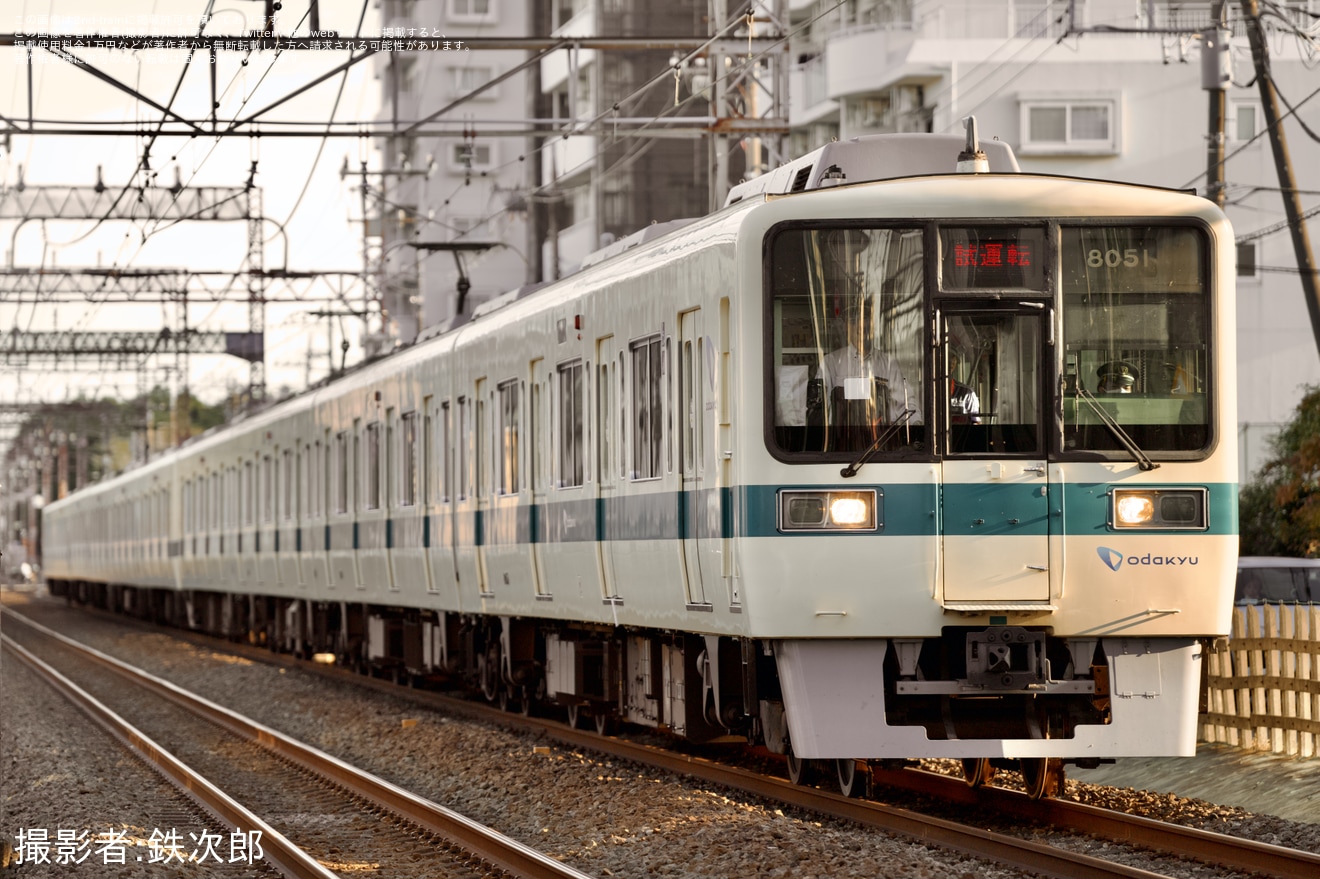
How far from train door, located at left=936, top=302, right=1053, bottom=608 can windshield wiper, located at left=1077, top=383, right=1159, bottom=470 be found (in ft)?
0.64

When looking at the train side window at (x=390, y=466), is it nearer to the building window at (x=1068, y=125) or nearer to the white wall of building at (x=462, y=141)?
the building window at (x=1068, y=125)

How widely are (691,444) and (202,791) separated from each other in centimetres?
411

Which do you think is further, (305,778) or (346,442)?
(346,442)

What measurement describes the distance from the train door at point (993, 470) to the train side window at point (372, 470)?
A: 11211 mm

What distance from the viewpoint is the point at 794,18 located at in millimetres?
43500

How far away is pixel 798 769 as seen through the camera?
10.3 meters

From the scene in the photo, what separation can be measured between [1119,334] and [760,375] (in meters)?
1.63

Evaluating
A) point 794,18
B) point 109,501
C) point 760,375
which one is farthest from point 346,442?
point 109,501

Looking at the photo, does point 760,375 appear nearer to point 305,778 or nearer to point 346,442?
point 305,778

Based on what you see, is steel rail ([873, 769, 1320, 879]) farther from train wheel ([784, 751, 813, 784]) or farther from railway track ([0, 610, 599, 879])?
railway track ([0, 610, 599, 879])

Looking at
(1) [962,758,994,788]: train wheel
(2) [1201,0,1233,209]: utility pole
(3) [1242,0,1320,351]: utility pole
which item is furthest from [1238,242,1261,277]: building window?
(1) [962,758,994,788]: train wheel

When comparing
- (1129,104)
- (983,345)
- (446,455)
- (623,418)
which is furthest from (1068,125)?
(983,345)

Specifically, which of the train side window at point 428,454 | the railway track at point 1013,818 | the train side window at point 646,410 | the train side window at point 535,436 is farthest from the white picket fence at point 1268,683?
the train side window at point 428,454

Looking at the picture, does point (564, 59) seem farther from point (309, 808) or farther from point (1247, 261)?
point (309, 808)
